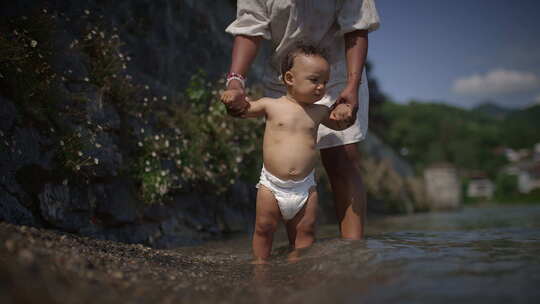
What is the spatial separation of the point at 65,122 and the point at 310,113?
1.49 metres

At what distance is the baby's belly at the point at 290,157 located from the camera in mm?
2285

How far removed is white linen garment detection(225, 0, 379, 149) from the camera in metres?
2.46

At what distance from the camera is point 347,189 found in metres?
2.55

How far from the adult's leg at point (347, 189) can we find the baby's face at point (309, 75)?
0.47m

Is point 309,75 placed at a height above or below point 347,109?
above

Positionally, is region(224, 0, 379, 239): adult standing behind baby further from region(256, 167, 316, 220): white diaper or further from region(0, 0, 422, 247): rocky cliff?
region(0, 0, 422, 247): rocky cliff

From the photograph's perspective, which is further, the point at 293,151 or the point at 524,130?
the point at 524,130

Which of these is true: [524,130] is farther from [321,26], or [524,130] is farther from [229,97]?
[229,97]

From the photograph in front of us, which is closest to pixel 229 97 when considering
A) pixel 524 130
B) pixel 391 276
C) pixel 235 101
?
pixel 235 101

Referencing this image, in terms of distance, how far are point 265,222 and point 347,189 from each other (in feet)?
1.97

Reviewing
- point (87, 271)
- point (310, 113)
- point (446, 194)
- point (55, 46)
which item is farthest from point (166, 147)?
point (446, 194)

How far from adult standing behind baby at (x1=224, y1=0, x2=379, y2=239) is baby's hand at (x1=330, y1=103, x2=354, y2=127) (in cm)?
7

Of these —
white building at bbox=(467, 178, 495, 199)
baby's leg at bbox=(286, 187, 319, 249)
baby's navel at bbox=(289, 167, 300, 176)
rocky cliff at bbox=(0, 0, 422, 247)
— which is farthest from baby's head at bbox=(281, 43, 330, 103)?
white building at bbox=(467, 178, 495, 199)

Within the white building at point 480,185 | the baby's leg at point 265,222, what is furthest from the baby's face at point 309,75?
the white building at point 480,185
